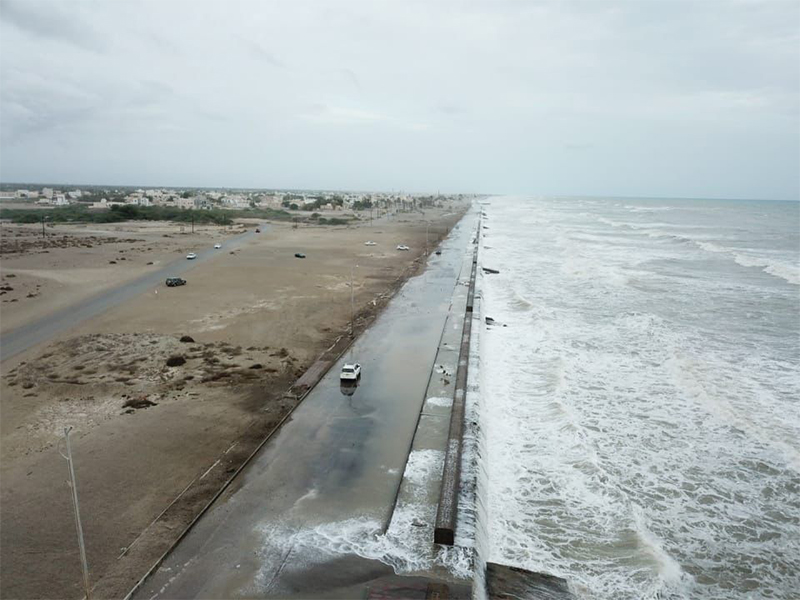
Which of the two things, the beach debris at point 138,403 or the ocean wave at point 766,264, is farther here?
the ocean wave at point 766,264

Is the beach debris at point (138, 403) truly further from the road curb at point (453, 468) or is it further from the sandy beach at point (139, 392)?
the road curb at point (453, 468)

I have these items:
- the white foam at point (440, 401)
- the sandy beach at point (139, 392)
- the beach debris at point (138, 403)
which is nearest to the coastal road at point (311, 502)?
the white foam at point (440, 401)

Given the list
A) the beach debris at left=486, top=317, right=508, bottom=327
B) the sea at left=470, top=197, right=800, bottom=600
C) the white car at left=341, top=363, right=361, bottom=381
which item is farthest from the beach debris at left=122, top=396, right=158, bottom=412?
the beach debris at left=486, top=317, right=508, bottom=327

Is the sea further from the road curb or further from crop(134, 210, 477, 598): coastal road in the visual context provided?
crop(134, 210, 477, 598): coastal road

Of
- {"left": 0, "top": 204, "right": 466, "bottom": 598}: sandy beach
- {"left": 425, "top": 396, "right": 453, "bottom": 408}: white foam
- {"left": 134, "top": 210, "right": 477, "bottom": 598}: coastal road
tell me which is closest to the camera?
{"left": 134, "top": 210, "right": 477, "bottom": 598}: coastal road

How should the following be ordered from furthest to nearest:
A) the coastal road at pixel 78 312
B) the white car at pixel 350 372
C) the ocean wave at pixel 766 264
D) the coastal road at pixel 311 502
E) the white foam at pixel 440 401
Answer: the ocean wave at pixel 766 264 < the coastal road at pixel 78 312 < the white car at pixel 350 372 < the white foam at pixel 440 401 < the coastal road at pixel 311 502

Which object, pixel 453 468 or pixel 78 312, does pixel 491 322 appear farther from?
pixel 78 312

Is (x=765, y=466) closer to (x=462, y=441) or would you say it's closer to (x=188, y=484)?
(x=462, y=441)
